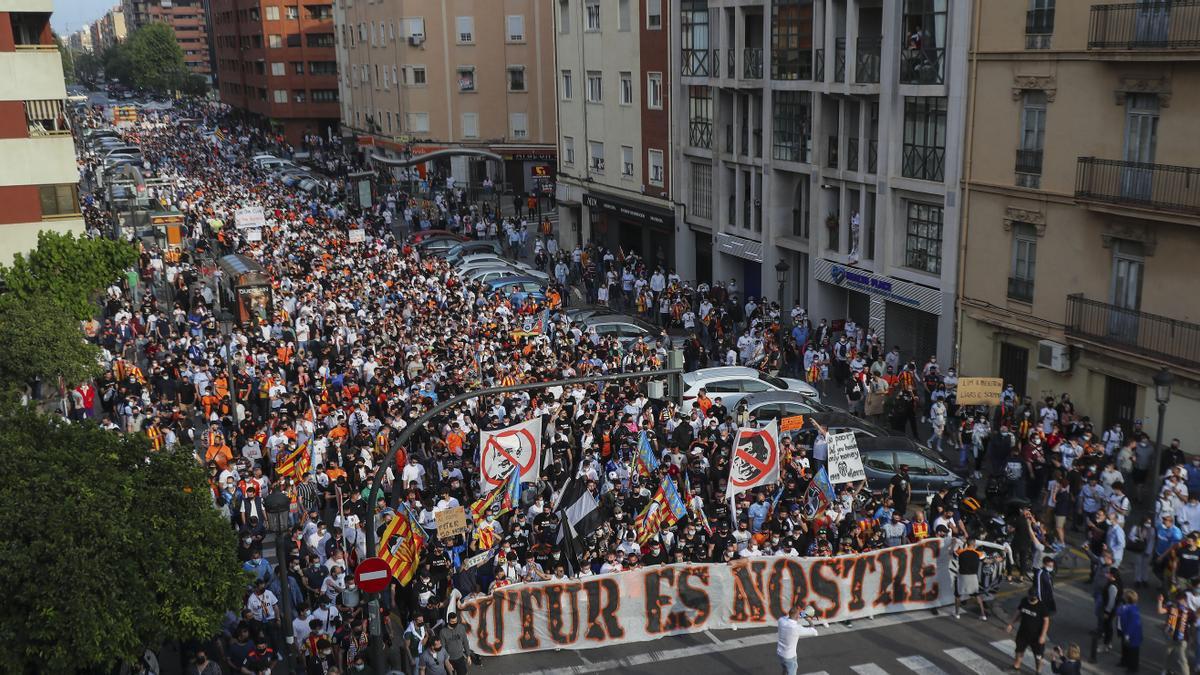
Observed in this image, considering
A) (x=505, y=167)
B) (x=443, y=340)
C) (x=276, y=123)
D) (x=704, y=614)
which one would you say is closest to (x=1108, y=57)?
(x=704, y=614)

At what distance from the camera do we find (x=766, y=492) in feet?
73.8

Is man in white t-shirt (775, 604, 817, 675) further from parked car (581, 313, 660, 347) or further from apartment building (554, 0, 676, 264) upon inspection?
apartment building (554, 0, 676, 264)

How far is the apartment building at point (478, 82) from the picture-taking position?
2916 inches

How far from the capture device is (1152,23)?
971 inches

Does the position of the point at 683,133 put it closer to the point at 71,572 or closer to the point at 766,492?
the point at 766,492

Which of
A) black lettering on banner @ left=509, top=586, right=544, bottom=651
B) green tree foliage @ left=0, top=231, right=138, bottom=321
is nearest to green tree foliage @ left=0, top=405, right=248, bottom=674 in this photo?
black lettering on banner @ left=509, top=586, right=544, bottom=651

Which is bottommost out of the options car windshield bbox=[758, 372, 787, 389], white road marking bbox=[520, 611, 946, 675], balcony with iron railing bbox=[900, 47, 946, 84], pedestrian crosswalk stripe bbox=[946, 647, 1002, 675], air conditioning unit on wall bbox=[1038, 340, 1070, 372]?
white road marking bbox=[520, 611, 946, 675]

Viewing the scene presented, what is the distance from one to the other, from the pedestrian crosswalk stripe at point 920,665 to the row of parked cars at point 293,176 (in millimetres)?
58599

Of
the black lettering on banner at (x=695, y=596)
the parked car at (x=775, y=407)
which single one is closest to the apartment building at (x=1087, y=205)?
the parked car at (x=775, y=407)

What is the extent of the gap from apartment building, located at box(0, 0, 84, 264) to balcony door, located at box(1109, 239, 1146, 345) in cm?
3344

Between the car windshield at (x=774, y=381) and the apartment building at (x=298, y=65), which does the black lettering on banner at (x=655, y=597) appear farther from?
the apartment building at (x=298, y=65)

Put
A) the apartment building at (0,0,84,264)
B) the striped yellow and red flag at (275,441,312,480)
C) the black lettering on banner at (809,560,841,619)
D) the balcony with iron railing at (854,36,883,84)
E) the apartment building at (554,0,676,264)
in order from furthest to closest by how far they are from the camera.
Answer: the apartment building at (554,0,676,264)
the apartment building at (0,0,84,264)
the balcony with iron railing at (854,36,883,84)
the striped yellow and red flag at (275,441,312,480)
the black lettering on banner at (809,560,841,619)

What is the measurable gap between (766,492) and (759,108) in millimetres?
21398

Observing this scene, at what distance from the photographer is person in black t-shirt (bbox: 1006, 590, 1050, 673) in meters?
16.5
